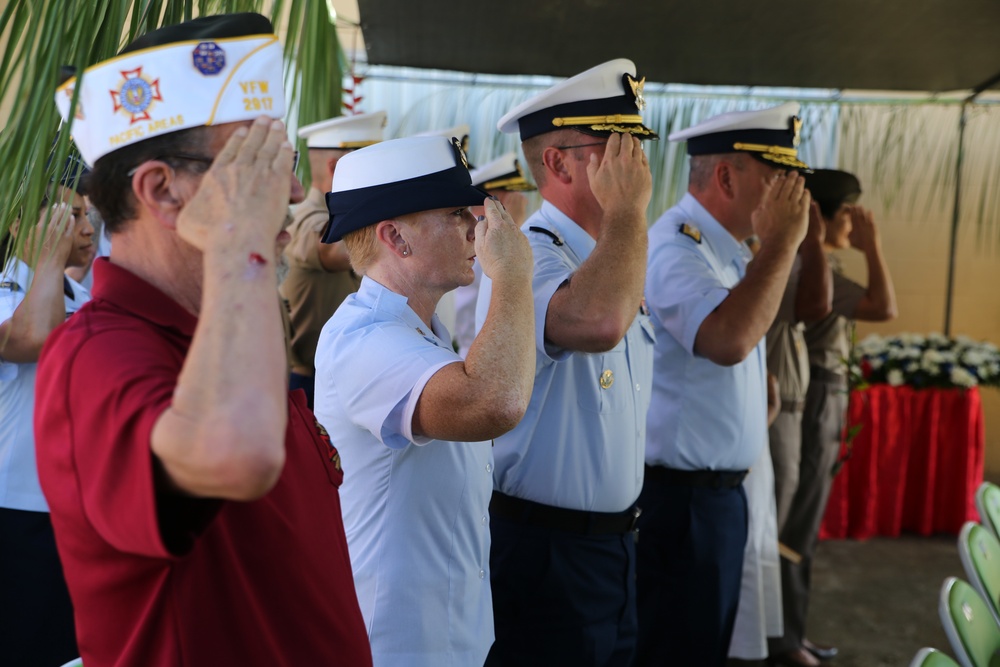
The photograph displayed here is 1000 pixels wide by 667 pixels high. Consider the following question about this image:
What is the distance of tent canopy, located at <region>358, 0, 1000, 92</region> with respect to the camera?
9.87ft

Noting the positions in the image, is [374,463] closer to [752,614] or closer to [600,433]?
[600,433]

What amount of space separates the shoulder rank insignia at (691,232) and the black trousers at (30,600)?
1727mm

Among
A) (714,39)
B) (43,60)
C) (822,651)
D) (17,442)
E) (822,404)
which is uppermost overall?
(714,39)

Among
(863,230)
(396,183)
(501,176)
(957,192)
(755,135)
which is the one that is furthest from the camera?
(957,192)

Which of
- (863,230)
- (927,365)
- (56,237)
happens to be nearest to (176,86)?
(56,237)

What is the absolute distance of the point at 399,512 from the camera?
4.69ft

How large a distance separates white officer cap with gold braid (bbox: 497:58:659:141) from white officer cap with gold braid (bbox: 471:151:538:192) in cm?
200

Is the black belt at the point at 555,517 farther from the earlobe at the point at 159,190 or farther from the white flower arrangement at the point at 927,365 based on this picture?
the white flower arrangement at the point at 927,365

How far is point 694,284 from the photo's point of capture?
90.0 inches

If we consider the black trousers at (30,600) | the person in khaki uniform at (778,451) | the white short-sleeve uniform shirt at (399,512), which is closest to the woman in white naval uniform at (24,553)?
the black trousers at (30,600)

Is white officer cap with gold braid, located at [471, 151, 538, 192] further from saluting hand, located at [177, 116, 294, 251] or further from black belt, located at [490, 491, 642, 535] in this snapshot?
saluting hand, located at [177, 116, 294, 251]

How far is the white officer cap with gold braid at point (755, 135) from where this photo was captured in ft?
8.41

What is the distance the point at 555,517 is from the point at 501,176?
2461mm

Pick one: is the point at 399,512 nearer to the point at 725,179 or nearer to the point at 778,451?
the point at 725,179
